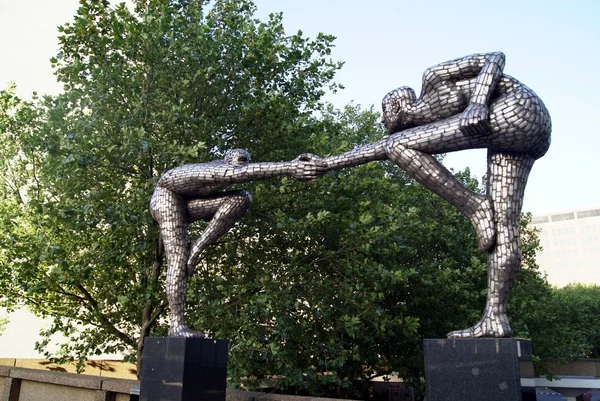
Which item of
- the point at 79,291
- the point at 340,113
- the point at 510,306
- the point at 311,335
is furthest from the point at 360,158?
the point at 340,113

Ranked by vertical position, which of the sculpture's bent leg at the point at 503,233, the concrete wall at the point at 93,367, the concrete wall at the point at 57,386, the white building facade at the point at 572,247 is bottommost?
the concrete wall at the point at 93,367

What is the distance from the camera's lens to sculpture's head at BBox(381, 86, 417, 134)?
3791mm

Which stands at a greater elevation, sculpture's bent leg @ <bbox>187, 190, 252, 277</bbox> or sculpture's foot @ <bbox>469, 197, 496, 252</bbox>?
sculpture's bent leg @ <bbox>187, 190, 252, 277</bbox>

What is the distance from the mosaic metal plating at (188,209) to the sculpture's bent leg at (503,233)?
2.12 m

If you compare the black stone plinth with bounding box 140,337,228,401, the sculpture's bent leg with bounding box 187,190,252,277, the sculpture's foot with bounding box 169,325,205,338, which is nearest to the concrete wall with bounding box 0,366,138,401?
the black stone plinth with bounding box 140,337,228,401

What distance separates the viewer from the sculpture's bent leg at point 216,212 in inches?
185

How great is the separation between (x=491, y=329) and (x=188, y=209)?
9.50ft

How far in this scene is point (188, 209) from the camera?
4.85m

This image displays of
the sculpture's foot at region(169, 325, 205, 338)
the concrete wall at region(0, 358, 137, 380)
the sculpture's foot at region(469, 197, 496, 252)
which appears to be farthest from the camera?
the concrete wall at region(0, 358, 137, 380)

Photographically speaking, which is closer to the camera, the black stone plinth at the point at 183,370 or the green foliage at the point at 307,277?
the black stone plinth at the point at 183,370

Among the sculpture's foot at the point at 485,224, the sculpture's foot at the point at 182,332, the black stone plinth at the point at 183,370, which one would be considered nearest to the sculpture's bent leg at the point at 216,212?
the sculpture's foot at the point at 182,332

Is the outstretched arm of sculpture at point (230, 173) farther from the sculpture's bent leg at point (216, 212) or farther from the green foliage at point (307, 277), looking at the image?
the green foliage at point (307, 277)

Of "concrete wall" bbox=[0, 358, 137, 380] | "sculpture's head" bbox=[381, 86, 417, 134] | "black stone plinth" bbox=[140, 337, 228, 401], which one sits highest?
"sculpture's head" bbox=[381, 86, 417, 134]

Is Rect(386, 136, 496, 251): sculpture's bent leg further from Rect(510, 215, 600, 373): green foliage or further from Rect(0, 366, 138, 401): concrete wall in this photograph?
Rect(510, 215, 600, 373): green foliage
